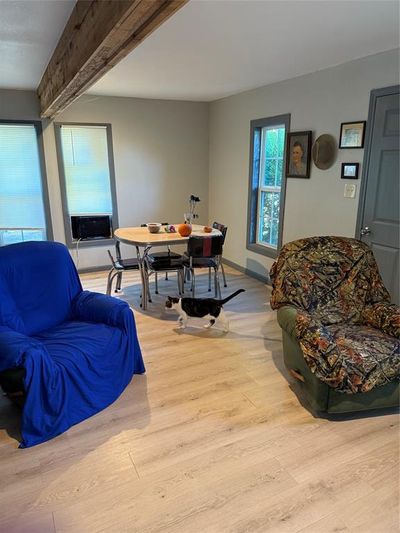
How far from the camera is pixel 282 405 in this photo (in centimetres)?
246

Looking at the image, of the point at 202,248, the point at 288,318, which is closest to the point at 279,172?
the point at 202,248

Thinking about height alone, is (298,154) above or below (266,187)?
above

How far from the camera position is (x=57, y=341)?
7.97ft

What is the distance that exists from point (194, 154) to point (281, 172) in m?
1.77

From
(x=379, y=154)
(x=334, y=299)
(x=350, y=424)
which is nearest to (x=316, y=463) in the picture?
(x=350, y=424)

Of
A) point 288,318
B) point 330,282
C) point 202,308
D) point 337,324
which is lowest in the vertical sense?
point 202,308

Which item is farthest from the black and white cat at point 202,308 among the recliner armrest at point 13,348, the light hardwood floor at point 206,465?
the recliner armrest at point 13,348

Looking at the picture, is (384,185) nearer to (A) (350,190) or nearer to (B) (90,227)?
(A) (350,190)

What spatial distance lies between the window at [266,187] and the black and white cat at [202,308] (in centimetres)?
148

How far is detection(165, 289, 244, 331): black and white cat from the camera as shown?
3.47m

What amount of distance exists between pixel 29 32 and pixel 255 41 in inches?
60.6

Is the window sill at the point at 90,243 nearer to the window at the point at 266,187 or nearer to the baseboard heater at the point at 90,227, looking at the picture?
the baseboard heater at the point at 90,227

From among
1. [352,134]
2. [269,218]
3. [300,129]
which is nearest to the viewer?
[352,134]

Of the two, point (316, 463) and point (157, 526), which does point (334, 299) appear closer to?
point (316, 463)
